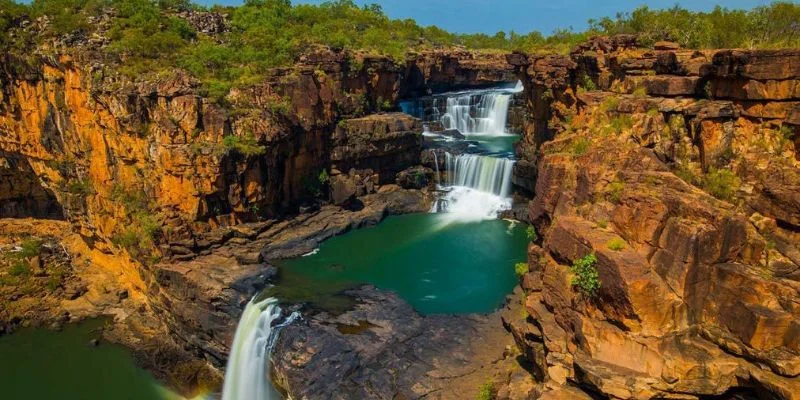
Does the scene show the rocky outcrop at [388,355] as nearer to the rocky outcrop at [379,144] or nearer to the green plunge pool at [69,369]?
the green plunge pool at [69,369]

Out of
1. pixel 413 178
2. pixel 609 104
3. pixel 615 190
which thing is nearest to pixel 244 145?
pixel 413 178

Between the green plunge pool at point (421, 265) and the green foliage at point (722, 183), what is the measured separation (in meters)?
10.8

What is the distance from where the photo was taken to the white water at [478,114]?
49.1m

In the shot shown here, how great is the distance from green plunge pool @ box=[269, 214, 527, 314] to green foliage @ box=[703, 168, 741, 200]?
35.6ft

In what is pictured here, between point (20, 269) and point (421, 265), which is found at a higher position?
point (421, 265)

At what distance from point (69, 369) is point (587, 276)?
74.6ft

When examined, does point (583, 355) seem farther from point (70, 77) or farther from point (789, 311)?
point (70, 77)

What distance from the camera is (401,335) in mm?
21516

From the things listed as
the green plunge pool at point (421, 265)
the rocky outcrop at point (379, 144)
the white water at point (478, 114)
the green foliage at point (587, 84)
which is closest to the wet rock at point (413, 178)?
the rocky outcrop at point (379, 144)

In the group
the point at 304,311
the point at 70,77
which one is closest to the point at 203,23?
the point at 70,77

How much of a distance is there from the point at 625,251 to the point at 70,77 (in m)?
29.5

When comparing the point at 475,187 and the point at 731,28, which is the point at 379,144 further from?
the point at 731,28

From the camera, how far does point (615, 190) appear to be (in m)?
15.9

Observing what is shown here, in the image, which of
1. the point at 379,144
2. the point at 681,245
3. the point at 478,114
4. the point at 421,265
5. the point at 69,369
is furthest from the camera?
the point at 478,114
